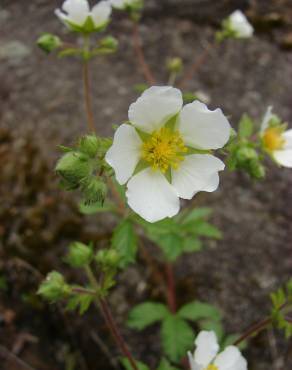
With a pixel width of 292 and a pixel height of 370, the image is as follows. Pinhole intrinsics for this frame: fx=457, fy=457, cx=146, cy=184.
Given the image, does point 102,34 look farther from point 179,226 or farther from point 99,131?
point 179,226

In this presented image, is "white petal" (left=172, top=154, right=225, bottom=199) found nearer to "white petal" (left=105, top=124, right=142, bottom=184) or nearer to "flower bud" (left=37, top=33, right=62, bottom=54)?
"white petal" (left=105, top=124, right=142, bottom=184)

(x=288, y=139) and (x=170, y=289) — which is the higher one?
(x=288, y=139)

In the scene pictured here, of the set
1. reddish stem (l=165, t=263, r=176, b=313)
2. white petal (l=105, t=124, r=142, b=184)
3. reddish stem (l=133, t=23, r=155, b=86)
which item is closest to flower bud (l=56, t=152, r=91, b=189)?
white petal (l=105, t=124, r=142, b=184)

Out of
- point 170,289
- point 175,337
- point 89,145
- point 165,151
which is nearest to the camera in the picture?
point 89,145

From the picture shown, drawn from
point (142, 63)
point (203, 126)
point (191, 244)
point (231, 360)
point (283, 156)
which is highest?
point (203, 126)

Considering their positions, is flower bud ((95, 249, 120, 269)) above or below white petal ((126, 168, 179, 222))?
below

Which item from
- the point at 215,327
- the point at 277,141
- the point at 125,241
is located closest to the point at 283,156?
the point at 277,141

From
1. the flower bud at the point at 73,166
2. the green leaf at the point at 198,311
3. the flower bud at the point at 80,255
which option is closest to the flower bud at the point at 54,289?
the flower bud at the point at 80,255

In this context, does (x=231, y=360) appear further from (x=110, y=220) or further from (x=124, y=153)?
(x=110, y=220)
